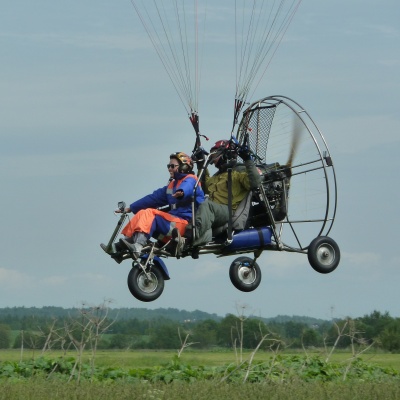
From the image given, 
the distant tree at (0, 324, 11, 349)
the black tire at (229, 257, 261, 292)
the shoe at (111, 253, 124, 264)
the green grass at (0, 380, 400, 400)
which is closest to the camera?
the shoe at (111, 253, 124, 264)

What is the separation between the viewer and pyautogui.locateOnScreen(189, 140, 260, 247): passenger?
13680 millimetres

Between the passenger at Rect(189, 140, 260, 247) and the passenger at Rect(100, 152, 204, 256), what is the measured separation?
18 cm

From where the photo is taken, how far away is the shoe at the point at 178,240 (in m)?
13.4

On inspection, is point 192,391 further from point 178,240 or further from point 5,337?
point 5,337

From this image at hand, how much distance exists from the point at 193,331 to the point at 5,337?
14.0 m

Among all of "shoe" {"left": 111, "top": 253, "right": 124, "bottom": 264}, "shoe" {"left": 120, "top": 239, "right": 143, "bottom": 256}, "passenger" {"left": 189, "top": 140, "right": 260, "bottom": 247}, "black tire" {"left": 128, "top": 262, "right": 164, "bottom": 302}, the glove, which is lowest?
"black tire" {"left": 128, "top": 262, "right": 164, "bottom": 302}

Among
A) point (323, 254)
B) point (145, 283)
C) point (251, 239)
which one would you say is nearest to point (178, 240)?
point (145, 283)

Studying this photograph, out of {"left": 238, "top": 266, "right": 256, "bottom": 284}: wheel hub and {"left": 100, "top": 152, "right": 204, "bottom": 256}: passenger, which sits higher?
{"left": 100, "top": 152, "right": 204, "bottom": 256}: passenger

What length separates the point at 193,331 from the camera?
19672 mm

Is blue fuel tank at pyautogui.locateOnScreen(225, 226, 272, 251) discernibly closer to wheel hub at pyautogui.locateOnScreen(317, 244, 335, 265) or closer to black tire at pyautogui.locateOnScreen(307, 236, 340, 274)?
black tire at pyautogui.locateOnScreen(307, 236, 340, 274)

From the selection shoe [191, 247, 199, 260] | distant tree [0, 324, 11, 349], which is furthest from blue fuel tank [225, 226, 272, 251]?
distant tree [0, 324, 11, 349]

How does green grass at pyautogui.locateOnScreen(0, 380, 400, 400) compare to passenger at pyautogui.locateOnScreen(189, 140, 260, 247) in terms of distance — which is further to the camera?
green grass at pyautogui.locateOnScreen(0, 380, 400, 400)

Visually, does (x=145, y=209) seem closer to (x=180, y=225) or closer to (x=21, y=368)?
(x=180, y=225)

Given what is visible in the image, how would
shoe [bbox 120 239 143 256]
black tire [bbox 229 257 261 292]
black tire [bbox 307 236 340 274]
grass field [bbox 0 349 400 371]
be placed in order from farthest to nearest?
grass field [bbox 0 349 400 371]
black tire [bbox 229 257 261 292]
black tire [bbox 307 236 340 274]
shoe [bbox 120 239 143 256]
